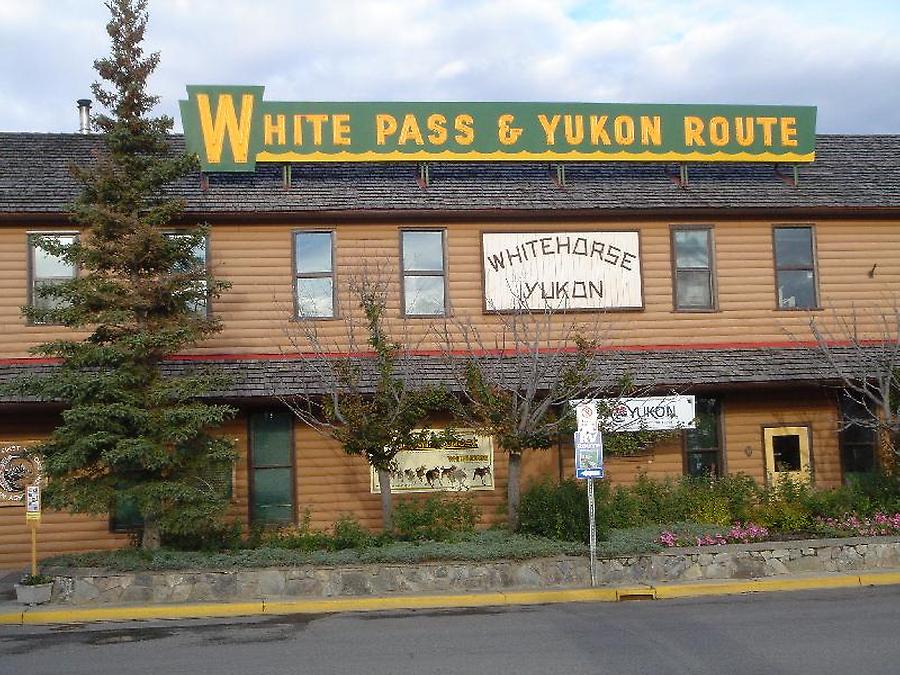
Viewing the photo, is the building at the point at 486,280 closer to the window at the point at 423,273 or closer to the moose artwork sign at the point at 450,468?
the window at the point at 423,273

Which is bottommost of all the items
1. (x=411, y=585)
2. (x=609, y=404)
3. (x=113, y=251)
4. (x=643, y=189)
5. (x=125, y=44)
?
(x=411, y=585)

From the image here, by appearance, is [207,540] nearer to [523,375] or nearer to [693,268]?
[523,375]

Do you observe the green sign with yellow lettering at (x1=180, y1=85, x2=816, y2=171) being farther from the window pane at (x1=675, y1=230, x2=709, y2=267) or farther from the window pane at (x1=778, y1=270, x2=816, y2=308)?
the window pane at (x1=778, y1=270, x2=816, y2=308)

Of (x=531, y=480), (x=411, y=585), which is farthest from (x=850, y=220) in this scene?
(x=411, y=585)

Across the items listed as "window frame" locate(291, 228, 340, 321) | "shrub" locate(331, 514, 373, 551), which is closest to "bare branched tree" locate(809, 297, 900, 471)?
"shrub" locate(331, 514, 373, 551)

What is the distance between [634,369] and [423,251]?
4.34 meters

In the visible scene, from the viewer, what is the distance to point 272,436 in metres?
17.7

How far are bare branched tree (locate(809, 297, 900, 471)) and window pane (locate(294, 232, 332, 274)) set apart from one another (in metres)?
8.68

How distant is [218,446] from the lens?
47.7 ft

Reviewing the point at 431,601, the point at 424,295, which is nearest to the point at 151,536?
the point at 431,601

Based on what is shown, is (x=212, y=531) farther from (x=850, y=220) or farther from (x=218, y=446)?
(x=850, y=220)

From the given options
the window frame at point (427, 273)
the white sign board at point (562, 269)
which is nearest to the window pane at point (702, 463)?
the white sign board at point (562, 269)

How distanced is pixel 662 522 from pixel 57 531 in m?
10.4

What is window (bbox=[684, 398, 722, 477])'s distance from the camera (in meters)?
18.5
